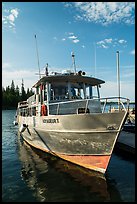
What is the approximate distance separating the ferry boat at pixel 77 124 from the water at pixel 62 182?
68 centimetres

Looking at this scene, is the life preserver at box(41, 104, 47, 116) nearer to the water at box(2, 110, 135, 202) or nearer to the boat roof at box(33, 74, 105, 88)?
the boat roof at box(33, 74, 105, 88)

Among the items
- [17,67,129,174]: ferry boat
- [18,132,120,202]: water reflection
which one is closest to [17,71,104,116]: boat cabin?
[17,67,129,174]: ferry boat

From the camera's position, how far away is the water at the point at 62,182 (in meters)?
6.82

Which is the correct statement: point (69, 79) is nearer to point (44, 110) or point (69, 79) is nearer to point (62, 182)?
point (44, 110)

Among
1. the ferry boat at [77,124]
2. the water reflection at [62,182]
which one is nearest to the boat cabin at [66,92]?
the ferry boat at [77,124]

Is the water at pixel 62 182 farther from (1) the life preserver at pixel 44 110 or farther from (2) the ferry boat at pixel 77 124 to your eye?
(1) the life preserver at pixel 44 110

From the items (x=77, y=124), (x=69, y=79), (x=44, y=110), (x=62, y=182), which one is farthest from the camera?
(x=69, y=79)

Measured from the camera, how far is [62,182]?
316 inches

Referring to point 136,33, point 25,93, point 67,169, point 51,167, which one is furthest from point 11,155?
point 25,93

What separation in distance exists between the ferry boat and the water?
2.24 feet

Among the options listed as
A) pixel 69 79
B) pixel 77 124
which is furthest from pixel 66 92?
pixel 77 124

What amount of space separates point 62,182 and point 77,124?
2563 mm

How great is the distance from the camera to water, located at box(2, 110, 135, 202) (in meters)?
6.82

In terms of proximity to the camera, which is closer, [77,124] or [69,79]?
[77,124]
